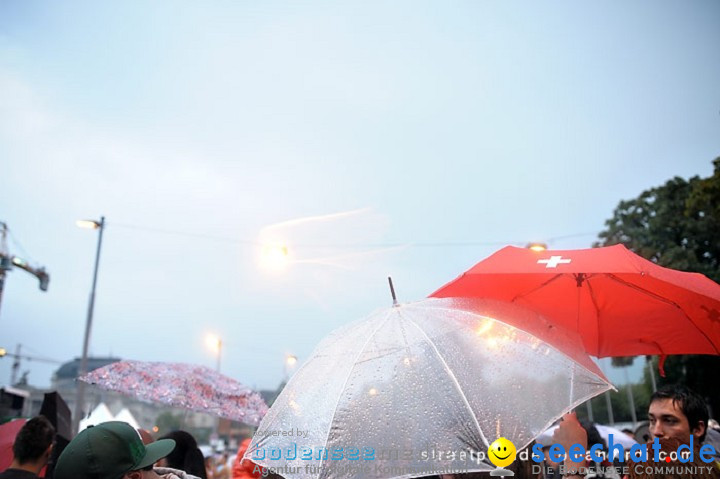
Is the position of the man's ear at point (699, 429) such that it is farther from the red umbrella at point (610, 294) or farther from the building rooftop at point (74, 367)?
the building rooftop at point (74, 367)

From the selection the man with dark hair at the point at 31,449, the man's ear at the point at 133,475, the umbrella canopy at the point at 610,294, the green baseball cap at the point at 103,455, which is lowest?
the man with dark hair at the point at 31,449

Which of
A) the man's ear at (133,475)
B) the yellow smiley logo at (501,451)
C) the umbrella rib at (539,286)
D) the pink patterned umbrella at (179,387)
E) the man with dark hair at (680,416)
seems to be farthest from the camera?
the pink patterned umbrella at (179,387)

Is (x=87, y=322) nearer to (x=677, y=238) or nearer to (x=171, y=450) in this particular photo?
(x=171, y=450)

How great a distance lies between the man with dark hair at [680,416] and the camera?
3.49 m

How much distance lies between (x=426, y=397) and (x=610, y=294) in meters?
2.43

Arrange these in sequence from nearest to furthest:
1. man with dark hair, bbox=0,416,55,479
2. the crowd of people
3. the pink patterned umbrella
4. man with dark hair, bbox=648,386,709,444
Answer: the crowd of people
man with dark hair, bbox=648,386,709,444
man with dark hair, bbox=0,416,55,479
the pink patterned umbrella

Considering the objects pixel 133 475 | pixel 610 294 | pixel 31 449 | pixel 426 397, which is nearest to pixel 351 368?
pixel 426 397

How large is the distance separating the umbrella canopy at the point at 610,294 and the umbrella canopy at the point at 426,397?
0.58m

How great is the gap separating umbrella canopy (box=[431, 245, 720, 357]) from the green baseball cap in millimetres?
2272

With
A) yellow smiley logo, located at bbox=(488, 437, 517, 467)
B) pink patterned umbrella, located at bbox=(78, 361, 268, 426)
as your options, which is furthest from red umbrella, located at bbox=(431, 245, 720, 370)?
pink patterned umbrella, located at bbox=(78, 361, 268, 426)

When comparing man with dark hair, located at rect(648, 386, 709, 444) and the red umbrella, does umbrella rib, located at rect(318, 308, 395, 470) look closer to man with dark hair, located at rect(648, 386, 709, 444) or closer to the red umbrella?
the red umbrella

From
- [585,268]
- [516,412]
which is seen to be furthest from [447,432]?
[585,268]

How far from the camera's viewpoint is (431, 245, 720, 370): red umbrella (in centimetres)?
351

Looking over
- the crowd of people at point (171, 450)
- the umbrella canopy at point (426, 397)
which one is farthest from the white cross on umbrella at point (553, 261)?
the crowd of people at point (171, 450)
